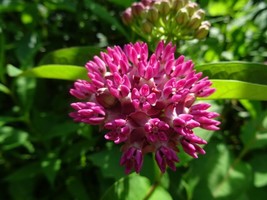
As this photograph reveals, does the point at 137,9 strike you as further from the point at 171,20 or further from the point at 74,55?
the point at 74,55

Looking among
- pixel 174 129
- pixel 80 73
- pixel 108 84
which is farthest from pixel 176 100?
pixel 80 73

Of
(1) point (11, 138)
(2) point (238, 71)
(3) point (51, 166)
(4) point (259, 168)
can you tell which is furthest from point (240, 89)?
(1) point (11, 138)

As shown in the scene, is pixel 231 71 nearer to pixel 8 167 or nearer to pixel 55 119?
pixel 55 119

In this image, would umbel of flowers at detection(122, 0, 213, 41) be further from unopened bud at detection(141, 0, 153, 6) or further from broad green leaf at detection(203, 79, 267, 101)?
broad green leaf at detection(203, 79, 267, 101)

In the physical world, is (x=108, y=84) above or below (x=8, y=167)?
above

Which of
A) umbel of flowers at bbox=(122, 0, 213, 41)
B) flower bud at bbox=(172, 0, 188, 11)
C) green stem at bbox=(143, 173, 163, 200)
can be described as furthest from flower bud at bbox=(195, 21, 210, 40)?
green stem at bbox=(143, 173, 163, 200)

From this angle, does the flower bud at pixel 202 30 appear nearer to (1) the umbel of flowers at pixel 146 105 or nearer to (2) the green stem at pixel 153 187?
(1) the umbel of flowers at pixel 146 105

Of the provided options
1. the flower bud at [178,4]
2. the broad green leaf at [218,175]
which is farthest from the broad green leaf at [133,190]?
the flower bud at [178,4]
